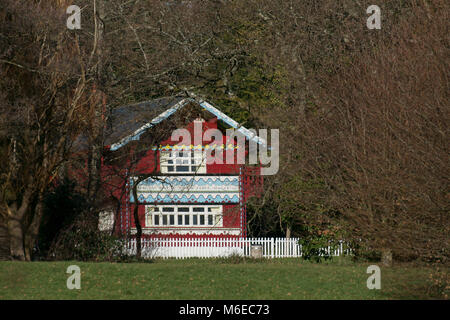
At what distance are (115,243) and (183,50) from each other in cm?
1135

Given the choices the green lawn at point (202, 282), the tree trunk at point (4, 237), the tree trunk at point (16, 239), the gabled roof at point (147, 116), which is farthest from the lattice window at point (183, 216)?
the green lawn at point (202, 282)

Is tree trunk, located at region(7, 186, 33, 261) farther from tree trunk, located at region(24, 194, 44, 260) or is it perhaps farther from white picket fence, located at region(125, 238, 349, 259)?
white picket fence, located at region(125, 238, 349, 259)

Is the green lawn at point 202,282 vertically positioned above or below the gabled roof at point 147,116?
below

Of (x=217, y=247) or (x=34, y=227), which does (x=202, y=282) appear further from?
(x=217, y=247)

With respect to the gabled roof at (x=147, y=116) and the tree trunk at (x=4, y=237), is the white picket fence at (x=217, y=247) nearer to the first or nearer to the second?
the gabled roof at (x=147, y=116)

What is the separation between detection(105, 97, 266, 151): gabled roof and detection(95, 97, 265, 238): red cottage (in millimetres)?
40

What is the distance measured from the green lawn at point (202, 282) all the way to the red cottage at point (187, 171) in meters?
11.5

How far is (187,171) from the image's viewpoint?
99.8 ft

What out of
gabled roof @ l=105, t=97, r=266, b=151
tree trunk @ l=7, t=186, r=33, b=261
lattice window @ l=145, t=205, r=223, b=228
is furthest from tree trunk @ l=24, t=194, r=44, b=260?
lattice window @ l=145, t=205, r=223, b=228

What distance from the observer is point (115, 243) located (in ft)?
63.7

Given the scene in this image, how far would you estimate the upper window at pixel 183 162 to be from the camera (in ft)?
98.7

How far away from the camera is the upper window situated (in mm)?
30078

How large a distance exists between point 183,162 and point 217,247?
167 inches
